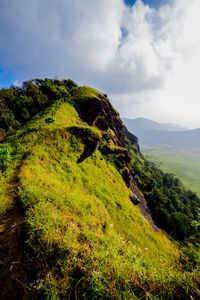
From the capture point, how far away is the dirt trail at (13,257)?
2738mm

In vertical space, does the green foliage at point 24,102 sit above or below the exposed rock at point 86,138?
above

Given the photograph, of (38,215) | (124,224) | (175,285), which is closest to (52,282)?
(38,215)

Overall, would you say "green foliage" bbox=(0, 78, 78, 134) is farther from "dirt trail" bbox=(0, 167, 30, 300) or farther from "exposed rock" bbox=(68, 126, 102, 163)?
"dirt trail" bbox=(0, 167, 30, 300)

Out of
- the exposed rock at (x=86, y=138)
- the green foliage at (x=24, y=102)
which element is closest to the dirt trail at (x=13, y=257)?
the exposed rock at (x=86, y=138)

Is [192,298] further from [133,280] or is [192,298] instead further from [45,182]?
[45,182]

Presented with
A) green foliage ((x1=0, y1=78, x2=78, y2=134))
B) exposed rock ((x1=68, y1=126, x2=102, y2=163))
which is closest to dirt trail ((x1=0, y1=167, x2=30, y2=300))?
exposed rock ((x1=68, y1=126, x2=102, y2=163))

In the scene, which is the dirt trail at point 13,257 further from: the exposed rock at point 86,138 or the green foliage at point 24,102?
the green foliage at point 24,102

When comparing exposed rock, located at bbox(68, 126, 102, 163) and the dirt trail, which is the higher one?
Answer: exposed rock, located at bbox(68, 126, 102, 163)


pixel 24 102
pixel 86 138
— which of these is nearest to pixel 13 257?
pixel 86 138

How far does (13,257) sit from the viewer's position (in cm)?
341

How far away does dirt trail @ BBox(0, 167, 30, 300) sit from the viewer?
2738 millimetres

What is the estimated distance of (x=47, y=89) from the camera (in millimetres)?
30219

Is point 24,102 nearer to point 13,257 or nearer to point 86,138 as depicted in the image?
point 86,138

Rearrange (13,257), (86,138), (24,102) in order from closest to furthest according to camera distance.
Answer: (13,257)
(86,138)
(24,102)
